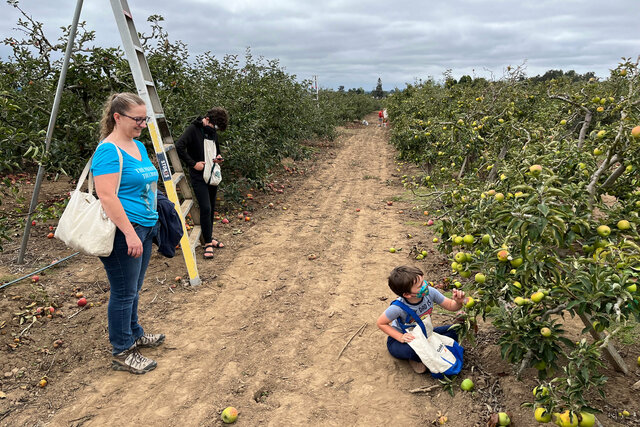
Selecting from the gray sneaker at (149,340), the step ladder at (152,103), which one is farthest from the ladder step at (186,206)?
the gray sneaker at (149,340)

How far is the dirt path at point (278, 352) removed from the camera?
267 cm

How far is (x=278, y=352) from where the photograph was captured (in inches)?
131

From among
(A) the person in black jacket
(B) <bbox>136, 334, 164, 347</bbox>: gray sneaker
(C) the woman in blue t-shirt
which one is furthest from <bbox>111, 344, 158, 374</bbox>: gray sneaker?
(A) the person in black jacket

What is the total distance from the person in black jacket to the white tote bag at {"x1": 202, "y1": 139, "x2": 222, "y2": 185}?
0.06 meters

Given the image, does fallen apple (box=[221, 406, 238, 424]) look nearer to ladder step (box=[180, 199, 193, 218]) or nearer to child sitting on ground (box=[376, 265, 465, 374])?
child sitting on ground (box=[376, 265, 465, 374])

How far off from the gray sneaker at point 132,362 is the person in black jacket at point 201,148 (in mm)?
2186

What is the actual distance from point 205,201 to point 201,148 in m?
0.67

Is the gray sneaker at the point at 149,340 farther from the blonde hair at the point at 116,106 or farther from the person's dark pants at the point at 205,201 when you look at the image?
the person's dark pants at the point at 205,201

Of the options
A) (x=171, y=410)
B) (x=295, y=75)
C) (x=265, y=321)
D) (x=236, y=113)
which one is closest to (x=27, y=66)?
(x=236, y=113)

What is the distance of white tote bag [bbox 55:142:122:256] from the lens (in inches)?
102

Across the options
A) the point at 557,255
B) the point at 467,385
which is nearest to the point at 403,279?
the point at 467,385

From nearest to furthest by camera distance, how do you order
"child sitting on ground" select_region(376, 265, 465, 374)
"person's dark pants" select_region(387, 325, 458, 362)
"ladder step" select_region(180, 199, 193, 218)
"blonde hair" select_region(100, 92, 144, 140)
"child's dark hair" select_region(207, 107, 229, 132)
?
"blonde hair" select_region(100, 92, 144, 140) < "child sitting on ground" select_region(376, 265, 465, 374) < "person's dark pants" select_region(387, 325, 458, 362) < "ladder step" select_region(180, 199, 193, 218) < "child's dark hair" select_region(207, 107, 229, 132)

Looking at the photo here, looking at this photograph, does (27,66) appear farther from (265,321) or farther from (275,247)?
(265,321)

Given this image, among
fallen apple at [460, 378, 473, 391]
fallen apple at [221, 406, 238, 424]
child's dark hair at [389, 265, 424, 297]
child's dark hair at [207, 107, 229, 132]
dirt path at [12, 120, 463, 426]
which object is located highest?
child's dark hair at [207, 107, 229, 132]
